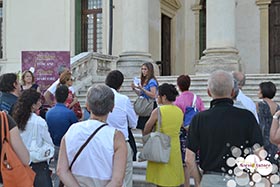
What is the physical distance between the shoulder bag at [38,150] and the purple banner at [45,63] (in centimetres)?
577

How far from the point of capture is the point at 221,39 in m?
13.5

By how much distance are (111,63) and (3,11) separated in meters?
7.04

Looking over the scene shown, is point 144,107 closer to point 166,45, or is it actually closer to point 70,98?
point 70,98

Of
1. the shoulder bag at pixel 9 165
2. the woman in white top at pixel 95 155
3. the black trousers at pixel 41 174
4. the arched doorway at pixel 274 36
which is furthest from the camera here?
the arched doorway at pixel 274 36

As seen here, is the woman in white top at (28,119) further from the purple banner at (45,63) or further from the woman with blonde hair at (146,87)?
the purple banner at (45,63)

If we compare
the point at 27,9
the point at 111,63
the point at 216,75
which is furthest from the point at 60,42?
the point at 216,75

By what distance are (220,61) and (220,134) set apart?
10175 mm

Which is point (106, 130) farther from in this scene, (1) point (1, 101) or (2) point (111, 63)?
(2) point (111, 63)

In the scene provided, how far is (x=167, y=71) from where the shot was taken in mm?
20438

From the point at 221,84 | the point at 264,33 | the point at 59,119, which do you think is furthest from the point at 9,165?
the point at 264,33

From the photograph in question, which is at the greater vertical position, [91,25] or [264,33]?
[91,25]

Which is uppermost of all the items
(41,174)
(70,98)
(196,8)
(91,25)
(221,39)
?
(196,8)

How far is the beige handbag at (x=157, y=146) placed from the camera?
544cm

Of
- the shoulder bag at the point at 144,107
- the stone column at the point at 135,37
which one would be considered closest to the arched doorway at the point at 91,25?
the stone column at the point at 135,37
